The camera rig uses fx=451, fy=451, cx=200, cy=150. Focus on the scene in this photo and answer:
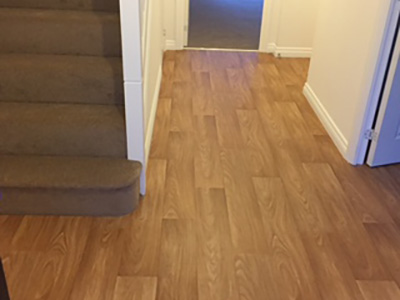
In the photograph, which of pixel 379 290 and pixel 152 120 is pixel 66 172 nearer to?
pixel 152 120

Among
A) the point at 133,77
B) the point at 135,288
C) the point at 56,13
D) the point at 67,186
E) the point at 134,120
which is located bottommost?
the point at 135,288

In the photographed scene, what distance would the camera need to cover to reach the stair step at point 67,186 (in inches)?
81.5

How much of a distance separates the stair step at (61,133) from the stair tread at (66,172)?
40mm

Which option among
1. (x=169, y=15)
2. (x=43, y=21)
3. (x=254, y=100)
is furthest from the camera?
(x=169, y=15)

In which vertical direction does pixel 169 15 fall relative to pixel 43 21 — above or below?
below

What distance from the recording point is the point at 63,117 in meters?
2.25

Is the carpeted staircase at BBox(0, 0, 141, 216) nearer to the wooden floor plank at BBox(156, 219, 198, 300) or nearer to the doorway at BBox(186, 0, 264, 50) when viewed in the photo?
the wooden floor plank at BBox(156, 219, 198, 300)

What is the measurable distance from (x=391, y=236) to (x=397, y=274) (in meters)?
0.26

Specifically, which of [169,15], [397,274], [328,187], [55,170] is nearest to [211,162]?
[328,187]

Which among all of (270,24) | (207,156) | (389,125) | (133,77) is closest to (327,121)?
(389,125)

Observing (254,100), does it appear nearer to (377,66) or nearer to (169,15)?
(377,66)

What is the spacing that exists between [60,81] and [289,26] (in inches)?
111

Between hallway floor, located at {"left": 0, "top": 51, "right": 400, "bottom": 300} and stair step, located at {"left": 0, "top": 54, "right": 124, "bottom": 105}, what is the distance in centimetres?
54

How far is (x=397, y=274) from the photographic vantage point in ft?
6.37
